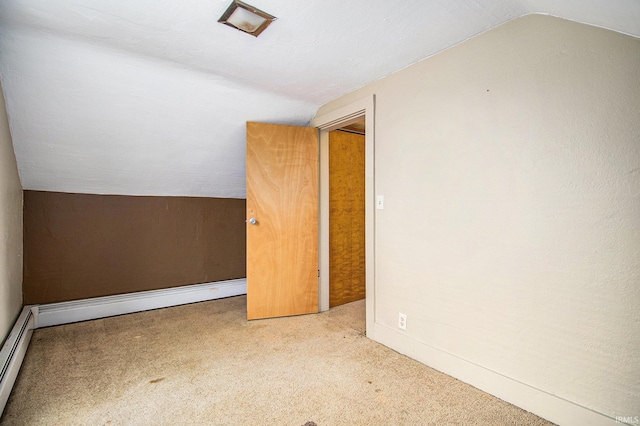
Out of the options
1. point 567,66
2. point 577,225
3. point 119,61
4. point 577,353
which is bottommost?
point 577,353

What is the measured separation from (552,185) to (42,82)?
309cm

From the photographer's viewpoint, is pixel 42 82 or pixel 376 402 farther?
pixel 42 82

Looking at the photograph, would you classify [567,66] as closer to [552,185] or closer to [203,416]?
[552,185]

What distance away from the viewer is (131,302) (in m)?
3.13

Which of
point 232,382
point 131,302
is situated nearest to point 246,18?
point 232,382

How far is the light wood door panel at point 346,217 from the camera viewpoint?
11.0 feet

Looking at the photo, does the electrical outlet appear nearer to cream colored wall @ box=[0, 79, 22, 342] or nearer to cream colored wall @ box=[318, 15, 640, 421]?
cream colored wall @ box=[318, 15, 640, 421]

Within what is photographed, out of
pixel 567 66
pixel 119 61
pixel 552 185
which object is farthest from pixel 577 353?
pixel 119 61

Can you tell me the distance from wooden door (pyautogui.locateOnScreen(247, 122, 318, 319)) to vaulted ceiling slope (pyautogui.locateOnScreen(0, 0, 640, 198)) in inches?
9.8

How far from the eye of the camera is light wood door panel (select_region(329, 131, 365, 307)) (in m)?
3.34

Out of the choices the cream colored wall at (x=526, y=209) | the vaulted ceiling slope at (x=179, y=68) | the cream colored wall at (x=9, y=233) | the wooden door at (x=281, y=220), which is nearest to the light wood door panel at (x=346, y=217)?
the wooden door at (x=281, y=220)

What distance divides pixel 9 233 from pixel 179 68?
5.52 ft

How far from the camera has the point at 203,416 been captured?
1.56 meters

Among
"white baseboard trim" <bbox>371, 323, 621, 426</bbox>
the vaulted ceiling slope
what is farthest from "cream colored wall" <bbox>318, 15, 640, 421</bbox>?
the vaulted ceiling slope
